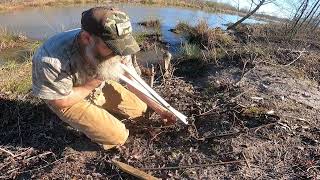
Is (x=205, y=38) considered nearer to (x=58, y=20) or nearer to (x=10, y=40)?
(x=10, y=40)

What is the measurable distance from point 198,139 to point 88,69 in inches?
43.1

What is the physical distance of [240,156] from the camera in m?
3.51

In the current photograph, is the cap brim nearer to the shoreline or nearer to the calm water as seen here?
the calm water

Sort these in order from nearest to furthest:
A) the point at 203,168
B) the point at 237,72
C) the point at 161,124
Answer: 1. the point at 203,168
2. the point at 161,124
3. the point at 237,72

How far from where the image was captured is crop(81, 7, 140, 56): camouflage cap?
9.39 ft

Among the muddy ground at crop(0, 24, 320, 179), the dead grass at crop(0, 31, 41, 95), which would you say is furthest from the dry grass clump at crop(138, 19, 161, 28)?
the muddy ground at crop(0, 24, 320, 179)

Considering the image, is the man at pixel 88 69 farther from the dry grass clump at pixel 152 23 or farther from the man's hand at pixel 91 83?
the dry grass clump at pixel 152 23

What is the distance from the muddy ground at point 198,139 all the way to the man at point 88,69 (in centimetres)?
21

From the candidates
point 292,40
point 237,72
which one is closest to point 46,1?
point 292,40

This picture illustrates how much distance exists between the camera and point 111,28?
2857 mm

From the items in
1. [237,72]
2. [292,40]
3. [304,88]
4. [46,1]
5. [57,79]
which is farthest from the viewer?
[46,1]

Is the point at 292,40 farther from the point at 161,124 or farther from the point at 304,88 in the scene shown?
the point at 161,124

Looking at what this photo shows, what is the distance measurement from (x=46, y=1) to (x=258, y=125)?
42.7ft

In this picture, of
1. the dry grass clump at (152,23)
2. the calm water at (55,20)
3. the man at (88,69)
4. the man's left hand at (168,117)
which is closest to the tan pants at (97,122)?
the man at (88,69)
